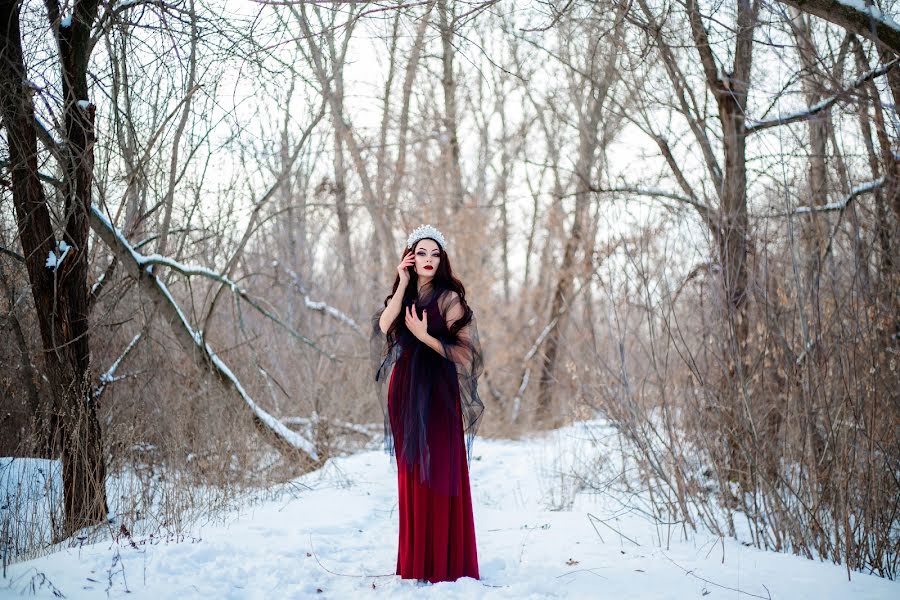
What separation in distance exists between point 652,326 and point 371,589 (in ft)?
9.18

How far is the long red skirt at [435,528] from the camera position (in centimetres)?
385

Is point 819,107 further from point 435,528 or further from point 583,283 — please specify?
point 435,528

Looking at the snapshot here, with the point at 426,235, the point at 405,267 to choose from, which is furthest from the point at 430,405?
the point at 426,235

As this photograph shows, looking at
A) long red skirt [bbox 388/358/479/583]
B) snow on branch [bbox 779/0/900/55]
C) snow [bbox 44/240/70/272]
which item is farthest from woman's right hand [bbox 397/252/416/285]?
snow [bbox 44/240/70/272]

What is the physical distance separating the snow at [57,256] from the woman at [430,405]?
8.77ft

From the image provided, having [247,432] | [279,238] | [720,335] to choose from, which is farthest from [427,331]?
[279,238]

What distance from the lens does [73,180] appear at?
16.6ft

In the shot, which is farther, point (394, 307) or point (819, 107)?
point (819, 107)

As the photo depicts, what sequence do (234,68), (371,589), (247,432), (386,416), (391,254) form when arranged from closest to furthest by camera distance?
(371,589) < (386,416) < (234,68) < (247,432) < (391,254)

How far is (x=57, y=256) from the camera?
523cm

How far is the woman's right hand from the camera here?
13.6 ft

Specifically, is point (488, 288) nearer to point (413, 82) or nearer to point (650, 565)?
point (413, 82)
